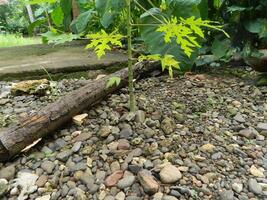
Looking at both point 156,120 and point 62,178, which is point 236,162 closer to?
point 156,120

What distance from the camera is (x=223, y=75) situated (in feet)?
5.50

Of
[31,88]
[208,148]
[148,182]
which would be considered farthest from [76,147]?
[31,88]

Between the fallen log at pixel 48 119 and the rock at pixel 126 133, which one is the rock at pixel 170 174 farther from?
the fallen log at pixel 48 119

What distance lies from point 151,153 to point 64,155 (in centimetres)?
26

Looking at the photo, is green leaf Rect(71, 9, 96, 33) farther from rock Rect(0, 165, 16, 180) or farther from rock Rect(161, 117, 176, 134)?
rock Rect(0, 165, 16, 180)

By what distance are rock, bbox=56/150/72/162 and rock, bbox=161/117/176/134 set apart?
31 centimetres

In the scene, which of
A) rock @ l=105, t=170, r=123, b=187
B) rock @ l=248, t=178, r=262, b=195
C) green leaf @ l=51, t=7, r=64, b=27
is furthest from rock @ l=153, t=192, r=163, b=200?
green leaf @ l=51, t=7, r=64, b=27

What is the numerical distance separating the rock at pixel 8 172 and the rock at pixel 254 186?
65cm

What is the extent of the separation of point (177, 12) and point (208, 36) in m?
0.40

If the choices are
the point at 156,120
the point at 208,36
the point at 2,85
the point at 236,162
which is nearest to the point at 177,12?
the point at 208,36

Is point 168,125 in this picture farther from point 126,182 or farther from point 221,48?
point 221,48

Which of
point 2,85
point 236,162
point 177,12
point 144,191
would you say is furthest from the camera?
point 2,85

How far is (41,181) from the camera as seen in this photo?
95 cm

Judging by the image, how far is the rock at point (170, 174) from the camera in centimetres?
91
